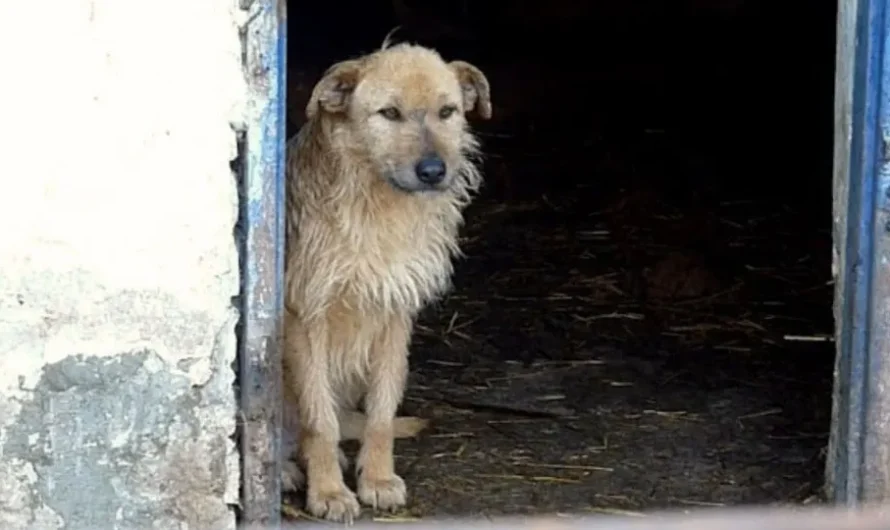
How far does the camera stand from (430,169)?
5.54 m

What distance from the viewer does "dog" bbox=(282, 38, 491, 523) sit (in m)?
5.67

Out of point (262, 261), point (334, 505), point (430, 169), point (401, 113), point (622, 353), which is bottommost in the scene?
point (334, 505)

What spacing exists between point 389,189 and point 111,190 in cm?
114

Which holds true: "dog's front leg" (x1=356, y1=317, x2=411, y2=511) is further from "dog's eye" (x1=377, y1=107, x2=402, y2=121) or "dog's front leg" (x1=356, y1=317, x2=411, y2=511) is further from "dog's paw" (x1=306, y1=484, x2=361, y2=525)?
"dog's eye" (x1=377, y1=107, x2=402, y2=121)

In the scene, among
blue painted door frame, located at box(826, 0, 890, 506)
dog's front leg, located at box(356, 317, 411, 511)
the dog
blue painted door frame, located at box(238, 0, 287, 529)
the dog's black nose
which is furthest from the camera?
dog's front leg, located at box(356, 317, 411, 511)

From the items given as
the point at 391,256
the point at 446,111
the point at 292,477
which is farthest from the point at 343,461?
the point at 446,111

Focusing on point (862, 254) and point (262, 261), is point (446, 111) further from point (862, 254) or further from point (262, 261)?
point (862, 254)

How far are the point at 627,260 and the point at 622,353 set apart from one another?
60.1 inches

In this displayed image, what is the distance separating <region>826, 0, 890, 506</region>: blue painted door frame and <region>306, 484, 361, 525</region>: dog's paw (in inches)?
61.8

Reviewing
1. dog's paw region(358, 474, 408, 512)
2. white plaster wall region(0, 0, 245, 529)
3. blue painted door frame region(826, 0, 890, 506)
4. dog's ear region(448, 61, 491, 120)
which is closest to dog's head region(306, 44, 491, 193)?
dog's ear region(448, 61, 491, 120)

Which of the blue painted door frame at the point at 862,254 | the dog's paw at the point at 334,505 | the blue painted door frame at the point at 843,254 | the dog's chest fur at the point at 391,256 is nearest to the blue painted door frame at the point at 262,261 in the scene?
the blue painted door frame at the point at 843,254

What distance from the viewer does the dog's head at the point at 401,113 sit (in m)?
5.59

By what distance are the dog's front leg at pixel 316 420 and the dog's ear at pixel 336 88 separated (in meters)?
0.74

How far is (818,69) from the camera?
12.6m
